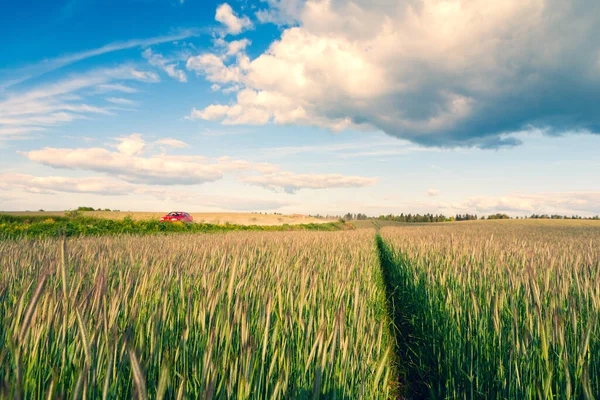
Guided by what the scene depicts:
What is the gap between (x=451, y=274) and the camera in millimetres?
4586

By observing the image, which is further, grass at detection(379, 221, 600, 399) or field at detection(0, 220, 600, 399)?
grass at detection(379, 221, 600, 399)

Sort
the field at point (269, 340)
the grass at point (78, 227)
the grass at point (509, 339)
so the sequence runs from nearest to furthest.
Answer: the field at point (269, 340), the grass at point (509, 339), the grass at point (78, 227)

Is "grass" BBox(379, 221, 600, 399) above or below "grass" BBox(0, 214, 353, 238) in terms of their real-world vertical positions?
below

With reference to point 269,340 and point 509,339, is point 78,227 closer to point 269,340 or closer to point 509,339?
point 269,340

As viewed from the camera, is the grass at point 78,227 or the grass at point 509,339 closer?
the grass at point 509,339

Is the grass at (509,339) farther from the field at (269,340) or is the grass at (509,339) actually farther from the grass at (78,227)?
the grass at (78,227)

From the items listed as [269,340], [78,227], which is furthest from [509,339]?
[78,227]

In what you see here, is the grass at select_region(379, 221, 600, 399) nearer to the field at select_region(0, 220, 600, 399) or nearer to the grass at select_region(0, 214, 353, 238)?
the field at select_region(0, 220, 600, 399)

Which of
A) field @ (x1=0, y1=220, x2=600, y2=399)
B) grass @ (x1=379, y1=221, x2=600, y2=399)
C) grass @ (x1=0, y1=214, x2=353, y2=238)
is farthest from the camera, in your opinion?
grass @ (x1=0, y1=214, x2=353, y2=238)

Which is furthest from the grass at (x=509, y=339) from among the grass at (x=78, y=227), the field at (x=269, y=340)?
the grass at (x=78, y=227)

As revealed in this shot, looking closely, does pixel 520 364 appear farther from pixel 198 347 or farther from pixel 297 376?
pixel 198 347

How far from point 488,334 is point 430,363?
1.46m

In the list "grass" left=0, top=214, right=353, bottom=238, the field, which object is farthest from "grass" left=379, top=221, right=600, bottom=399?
"grass" left=0, top=214, right=353, bottom=238

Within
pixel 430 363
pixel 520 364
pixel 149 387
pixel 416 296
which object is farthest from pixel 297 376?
pixel 416 296
